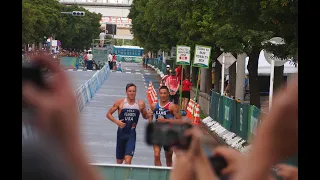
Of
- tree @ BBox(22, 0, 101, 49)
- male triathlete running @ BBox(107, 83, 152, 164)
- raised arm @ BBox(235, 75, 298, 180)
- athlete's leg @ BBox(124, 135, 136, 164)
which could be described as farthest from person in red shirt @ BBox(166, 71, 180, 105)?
tree @ BBox(22, 0, 101, 49)

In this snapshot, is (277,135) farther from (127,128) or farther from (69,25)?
(69,25)

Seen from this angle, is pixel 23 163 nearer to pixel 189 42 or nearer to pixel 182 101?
pixel 182 101

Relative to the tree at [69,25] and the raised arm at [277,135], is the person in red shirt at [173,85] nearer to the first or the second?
the raised arm at [277,135]

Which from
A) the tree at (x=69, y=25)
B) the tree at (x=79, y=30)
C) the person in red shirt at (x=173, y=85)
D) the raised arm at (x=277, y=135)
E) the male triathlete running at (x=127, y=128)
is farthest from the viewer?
the tree at (x=79, y=30)

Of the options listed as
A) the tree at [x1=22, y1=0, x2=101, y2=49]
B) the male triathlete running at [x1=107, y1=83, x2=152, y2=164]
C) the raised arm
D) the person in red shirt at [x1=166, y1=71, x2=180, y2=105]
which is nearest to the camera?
the raised arm

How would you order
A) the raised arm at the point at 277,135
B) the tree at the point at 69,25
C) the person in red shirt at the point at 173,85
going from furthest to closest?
the tree at the point at 69,25, the person in red shirt at the point at 173,85, the raised arm at the point at 277,135

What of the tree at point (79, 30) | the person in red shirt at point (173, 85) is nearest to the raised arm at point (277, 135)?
the person in red shirt at point (173, 85)

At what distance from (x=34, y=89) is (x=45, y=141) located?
0.14 m

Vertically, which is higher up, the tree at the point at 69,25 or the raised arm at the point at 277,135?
the tree at the point at 69,25

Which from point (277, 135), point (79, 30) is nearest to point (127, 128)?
point (277, 135)

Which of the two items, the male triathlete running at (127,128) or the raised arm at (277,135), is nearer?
the raised arm at (277,135)

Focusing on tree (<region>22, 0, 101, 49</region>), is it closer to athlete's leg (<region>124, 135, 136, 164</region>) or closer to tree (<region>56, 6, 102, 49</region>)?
tree (<region>56, 6, 102, 49</region>)
